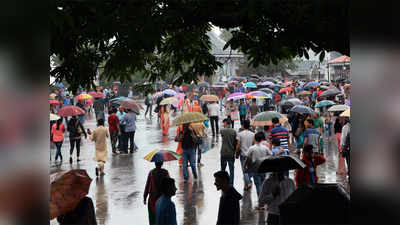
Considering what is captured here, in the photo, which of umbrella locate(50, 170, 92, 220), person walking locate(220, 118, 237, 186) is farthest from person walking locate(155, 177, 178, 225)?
person walking locate(220, 118, 237, 186)

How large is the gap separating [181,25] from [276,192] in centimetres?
285

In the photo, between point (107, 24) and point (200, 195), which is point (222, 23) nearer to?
point (107, 24)

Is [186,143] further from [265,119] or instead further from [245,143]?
[265,119]

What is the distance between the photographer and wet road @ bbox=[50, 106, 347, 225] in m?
10.4

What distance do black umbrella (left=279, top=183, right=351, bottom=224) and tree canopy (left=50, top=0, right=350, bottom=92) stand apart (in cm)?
186

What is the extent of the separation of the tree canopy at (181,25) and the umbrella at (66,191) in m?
1.36

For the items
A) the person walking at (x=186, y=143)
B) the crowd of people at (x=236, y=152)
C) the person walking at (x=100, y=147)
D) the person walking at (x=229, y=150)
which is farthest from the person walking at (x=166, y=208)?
the person walking at (x=100, y=147)

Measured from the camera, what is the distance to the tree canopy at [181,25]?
629cm

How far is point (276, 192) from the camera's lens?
8211 mm

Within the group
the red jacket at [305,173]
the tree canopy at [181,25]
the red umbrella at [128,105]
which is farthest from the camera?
the red umbrella at [128,105]

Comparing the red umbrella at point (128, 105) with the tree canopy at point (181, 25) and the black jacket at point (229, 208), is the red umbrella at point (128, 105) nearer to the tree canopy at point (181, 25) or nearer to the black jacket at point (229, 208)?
the tree canopy at point (181, 25)

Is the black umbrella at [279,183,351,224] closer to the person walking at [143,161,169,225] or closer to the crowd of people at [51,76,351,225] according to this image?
the crowd of people at [51,76,351,225]
